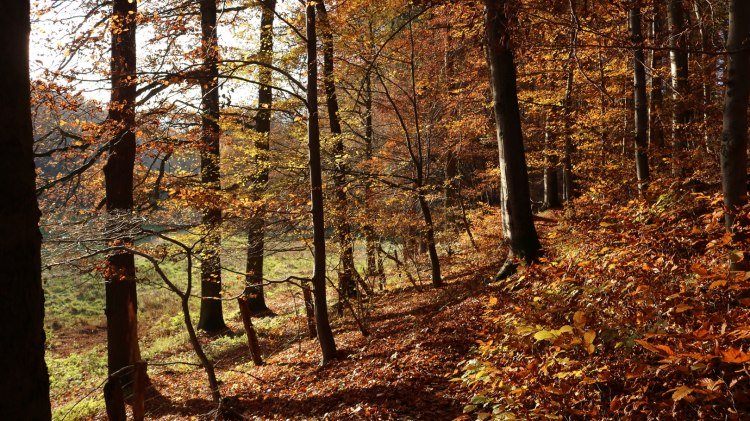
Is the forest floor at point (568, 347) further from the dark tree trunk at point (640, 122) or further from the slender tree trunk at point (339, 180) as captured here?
the slender tree trunk at point (339, 180)

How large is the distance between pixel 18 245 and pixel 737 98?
544cm

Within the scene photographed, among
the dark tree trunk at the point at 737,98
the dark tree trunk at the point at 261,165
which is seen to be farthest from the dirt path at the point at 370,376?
the dark tree trunk at the point at 737,98

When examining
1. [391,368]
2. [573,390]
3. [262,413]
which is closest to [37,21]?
[262,413]

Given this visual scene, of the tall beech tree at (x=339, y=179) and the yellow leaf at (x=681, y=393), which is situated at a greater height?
the tall beech tree at (x=339, y=179)

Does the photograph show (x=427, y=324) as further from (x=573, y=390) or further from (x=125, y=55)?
(x=125, y=55)

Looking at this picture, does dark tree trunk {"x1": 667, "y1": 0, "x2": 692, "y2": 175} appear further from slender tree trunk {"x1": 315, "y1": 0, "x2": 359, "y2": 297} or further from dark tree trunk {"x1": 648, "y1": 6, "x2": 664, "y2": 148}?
slender tree trunk {"x1": 315, "y1": 0, "x2": 359, "y2": 297}

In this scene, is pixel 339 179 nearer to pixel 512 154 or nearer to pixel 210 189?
pixel 210 189

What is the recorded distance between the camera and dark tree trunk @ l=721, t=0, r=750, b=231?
396cm

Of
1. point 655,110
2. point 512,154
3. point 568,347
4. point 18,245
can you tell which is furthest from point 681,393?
point 655,110

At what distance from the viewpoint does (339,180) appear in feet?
40.1

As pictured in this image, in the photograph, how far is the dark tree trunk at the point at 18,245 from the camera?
240 centimetres

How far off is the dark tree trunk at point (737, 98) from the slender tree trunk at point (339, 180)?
734cm

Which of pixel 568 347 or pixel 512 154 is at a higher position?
pixel 512 154

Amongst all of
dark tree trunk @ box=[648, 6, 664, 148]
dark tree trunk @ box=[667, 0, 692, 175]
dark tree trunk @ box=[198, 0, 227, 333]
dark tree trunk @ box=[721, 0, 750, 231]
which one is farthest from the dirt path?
dark tree trunk @ box=[648, 6, 664, 148]
